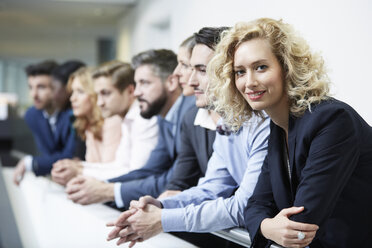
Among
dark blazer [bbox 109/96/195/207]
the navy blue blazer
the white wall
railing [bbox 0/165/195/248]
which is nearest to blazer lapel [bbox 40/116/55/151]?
the navy blue blazer

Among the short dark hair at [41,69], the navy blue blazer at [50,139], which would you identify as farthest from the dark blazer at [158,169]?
the short dark hair at [41,69]

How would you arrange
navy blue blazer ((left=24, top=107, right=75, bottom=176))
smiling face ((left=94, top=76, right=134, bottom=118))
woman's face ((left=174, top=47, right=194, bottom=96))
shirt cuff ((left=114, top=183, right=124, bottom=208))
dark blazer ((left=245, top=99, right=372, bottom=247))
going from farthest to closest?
navy blue blazer ((left=24, top=107, right=75, bottom=176)) < smiling face ((left=94, top=76, right=134, bottom=118)) < shirt cuff ((left=114, top=183, right=124, bottom=208)) < woman's face ((left=174, top=47, right=194, bottom=96)) < dark blazer ((left=245, top=99, right=372, bottom=247))

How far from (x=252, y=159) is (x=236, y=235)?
0.24 metres

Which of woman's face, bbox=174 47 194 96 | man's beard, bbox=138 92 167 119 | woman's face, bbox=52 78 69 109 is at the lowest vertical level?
woman's face, bbox=52 78 69 109

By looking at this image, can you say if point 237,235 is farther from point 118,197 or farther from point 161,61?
point 161,61

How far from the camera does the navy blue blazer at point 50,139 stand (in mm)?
3195

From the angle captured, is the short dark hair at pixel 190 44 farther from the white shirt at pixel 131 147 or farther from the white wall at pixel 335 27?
the white shirt at pixel 131 147

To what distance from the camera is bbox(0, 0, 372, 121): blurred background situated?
1796 mm

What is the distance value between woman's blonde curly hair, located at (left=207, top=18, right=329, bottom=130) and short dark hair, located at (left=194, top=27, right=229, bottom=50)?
0.27 metres

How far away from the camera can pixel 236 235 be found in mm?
1456

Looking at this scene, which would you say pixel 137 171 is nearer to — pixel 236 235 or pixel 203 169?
pixel 203 169

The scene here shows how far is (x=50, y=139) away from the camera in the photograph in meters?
3.47

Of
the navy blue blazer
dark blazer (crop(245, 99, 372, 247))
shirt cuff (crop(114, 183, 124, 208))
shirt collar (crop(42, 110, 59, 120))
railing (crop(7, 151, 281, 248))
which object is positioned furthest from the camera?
shirt collar (crop(42, 110, 59, 120))

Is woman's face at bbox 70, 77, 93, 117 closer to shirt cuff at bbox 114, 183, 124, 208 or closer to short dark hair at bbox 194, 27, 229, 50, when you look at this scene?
shirt cuff at bbox 114, 183, 124, 208
